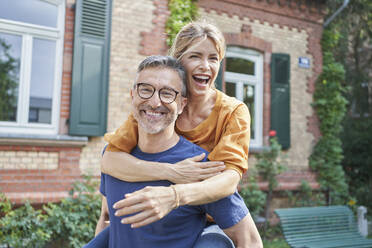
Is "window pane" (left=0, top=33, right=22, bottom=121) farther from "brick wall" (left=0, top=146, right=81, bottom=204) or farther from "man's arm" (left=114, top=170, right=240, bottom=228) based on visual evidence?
"man's arm" (left=114, top=170, right=240, bottom=228)

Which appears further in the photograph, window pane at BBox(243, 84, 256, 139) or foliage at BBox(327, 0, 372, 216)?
foliage at BBox(327, 0, 372, 216)

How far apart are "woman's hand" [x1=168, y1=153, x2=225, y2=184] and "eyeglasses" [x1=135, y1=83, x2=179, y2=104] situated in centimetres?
31

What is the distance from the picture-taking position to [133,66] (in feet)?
19.4

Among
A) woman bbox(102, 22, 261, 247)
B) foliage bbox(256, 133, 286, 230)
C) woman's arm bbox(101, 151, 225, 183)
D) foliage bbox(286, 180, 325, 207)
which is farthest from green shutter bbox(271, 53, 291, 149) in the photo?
woman's arm bbox(101, 151, 225, 183)

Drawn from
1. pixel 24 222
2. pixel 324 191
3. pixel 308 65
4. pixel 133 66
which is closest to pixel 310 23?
pixel 308 65

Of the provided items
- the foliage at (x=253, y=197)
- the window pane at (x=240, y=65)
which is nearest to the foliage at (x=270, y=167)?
the foliage at (x=253, y=197)

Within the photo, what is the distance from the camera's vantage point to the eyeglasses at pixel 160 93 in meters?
1.69

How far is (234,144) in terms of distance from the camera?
5.82 ft

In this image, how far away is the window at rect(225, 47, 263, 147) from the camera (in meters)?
7.20

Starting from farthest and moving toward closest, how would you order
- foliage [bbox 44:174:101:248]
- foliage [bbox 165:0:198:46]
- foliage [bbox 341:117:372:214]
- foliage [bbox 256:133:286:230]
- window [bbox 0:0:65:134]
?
foliage [bbox 341:117:372:214] < foliage [bbox 256:133:286:230] < foliage [bbox 165:0:198:46] < window [bbox 0:0:65:134] < foliage [bbox 44:174:101:248]

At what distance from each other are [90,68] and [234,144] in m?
4.15

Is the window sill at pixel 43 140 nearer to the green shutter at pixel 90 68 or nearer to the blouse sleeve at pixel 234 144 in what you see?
the green shutter at pixel 90 68

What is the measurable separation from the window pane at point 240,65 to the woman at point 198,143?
203 inches

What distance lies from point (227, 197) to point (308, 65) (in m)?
6.98
